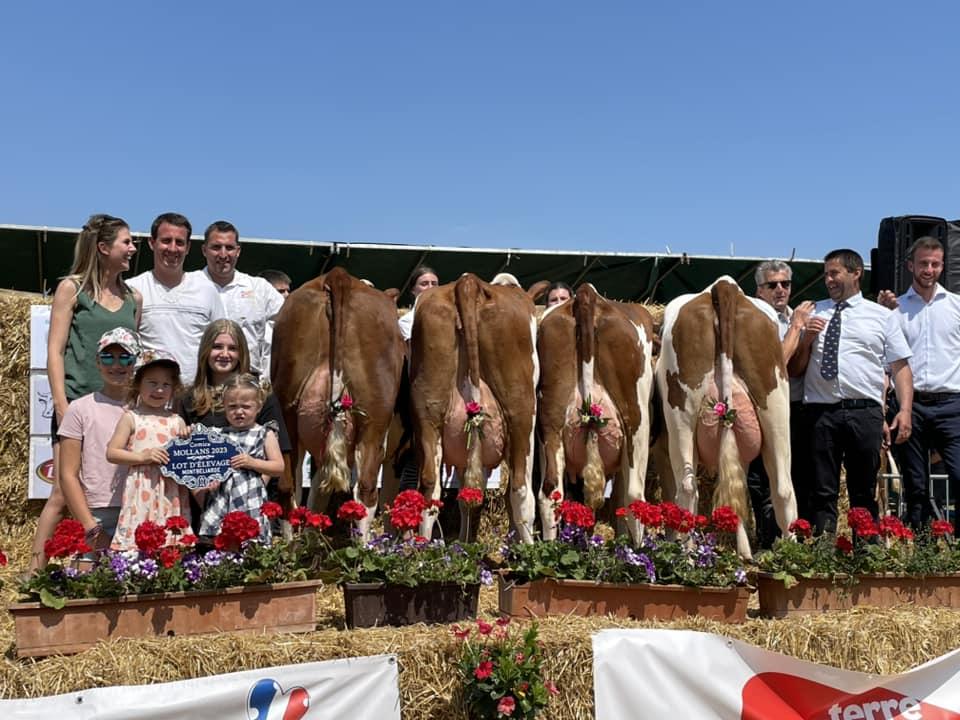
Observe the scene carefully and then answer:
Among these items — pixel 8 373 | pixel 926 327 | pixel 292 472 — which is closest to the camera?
pixel 292 472

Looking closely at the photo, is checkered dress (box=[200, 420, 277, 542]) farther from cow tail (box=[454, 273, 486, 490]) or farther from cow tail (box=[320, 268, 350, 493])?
cow tail (box=[454, 273, 486, 490])

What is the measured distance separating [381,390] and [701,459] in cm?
209

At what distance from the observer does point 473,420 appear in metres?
5.74

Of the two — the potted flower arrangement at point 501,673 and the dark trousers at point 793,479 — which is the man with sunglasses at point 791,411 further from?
the potted flower arrangement at point 501,673

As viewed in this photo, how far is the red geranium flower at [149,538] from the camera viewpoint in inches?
153

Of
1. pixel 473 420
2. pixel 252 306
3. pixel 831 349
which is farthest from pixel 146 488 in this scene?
pixel 831 349

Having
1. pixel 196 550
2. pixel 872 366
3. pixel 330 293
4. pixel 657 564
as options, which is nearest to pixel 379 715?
pixel 196 550

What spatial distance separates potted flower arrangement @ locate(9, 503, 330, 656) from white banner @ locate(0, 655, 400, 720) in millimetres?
347

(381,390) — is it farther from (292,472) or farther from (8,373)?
(8,373)

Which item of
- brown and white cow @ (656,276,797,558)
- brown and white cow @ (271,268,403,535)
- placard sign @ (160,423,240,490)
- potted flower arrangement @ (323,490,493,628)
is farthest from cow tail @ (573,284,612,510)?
placard sign @ (160,423,240,490)

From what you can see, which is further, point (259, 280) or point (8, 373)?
point (8, 373)

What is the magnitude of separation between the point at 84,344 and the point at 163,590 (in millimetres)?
1552

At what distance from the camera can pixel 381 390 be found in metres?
5.71

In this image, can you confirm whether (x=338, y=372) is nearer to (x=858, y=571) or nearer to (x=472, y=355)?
(x=472, y=355)
